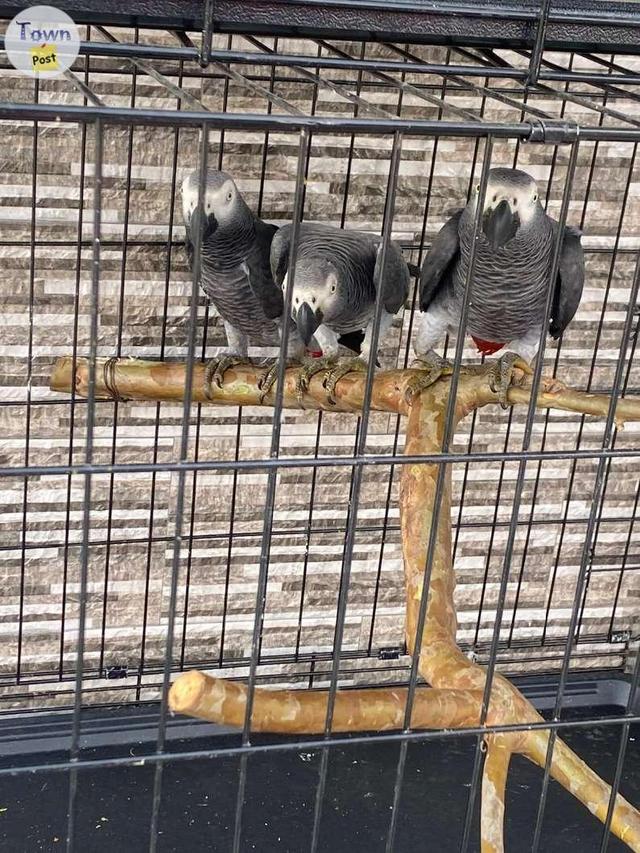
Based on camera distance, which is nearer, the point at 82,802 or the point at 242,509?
the point at 82,802

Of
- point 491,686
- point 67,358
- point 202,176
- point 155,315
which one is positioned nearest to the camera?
point 202,176

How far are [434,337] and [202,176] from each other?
843 millimetres

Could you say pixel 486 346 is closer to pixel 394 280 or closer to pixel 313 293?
pixel 394 280

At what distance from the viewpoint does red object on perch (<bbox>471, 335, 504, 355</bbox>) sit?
65.2 inches

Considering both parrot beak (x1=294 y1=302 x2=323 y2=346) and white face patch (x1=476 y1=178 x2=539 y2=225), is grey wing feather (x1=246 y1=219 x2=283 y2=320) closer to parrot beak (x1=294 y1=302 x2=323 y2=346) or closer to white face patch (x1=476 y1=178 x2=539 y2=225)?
parrot beak (x1=294 y1=302 x2=323 y2=346)

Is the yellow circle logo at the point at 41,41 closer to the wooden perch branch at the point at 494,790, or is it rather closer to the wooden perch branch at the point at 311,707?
the wooden perch branch at the point at 311,707

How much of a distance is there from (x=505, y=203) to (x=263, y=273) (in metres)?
0.36

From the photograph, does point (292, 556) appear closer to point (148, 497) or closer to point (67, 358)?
point (148, 497)

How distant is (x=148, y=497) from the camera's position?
1789 millimetres

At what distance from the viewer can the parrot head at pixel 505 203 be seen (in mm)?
1391

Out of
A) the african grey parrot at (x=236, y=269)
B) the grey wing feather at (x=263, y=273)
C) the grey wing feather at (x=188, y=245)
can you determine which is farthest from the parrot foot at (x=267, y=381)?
the grey wing feather at (x=188, y=245)

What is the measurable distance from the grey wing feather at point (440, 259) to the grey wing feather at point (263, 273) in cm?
22

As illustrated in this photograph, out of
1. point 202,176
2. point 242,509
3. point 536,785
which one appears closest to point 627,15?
point 202,176

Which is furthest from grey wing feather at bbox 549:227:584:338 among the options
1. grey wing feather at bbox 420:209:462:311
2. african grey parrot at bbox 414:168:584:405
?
grey wing feather at bbox 420:209:462:311
